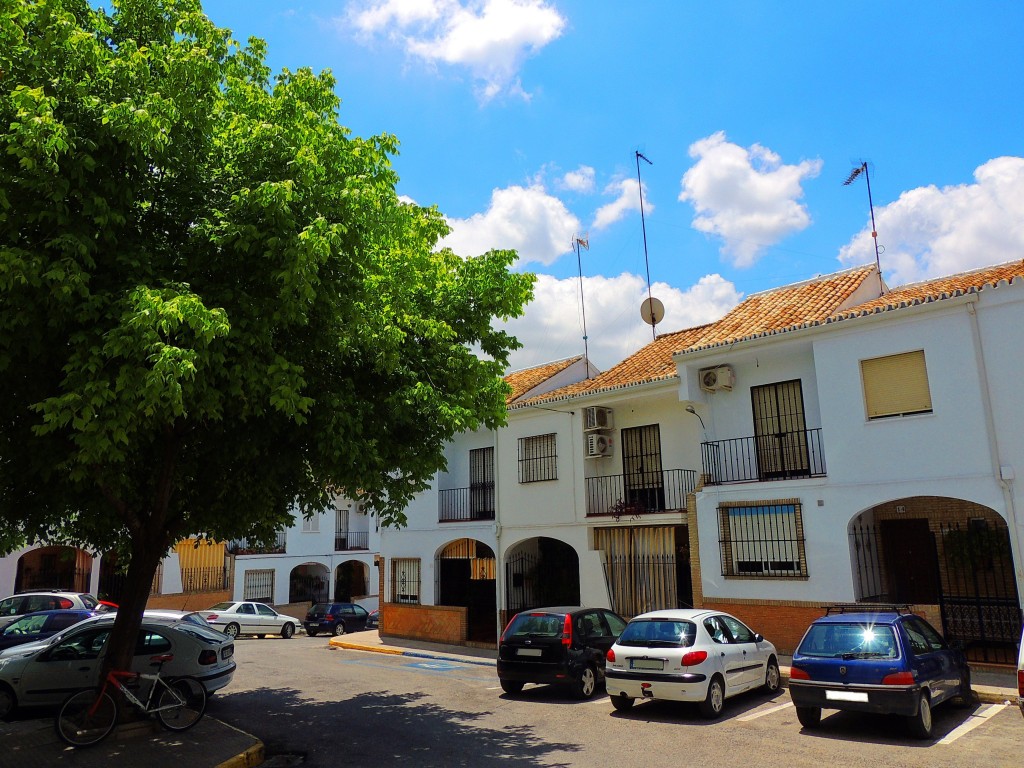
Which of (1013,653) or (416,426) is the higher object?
(416,426)

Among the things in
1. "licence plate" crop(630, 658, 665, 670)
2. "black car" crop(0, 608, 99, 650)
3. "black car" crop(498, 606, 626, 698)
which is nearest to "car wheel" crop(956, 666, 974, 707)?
"licence plate" crop(630, 658, 665, 670)

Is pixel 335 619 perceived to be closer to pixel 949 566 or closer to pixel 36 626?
pixel 36 626

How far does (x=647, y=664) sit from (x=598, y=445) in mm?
8578

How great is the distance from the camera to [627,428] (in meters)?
19.1

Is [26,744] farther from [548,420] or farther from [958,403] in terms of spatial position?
[958,403]

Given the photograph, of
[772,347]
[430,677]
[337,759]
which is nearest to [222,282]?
[337,759]

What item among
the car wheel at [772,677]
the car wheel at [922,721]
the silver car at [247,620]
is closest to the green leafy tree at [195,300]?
the car wheel at [772,677]

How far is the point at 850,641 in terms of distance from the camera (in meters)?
9.43

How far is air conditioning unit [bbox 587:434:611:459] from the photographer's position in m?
18.8

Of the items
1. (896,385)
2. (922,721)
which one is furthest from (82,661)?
(896,385)

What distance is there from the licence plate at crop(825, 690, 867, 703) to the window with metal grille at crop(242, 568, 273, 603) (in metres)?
28.3

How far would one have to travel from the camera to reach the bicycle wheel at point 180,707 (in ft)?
31.8

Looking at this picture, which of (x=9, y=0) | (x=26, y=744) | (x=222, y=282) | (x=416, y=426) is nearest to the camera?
(x=9, y=0)

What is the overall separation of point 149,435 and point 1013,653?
14018 mm
